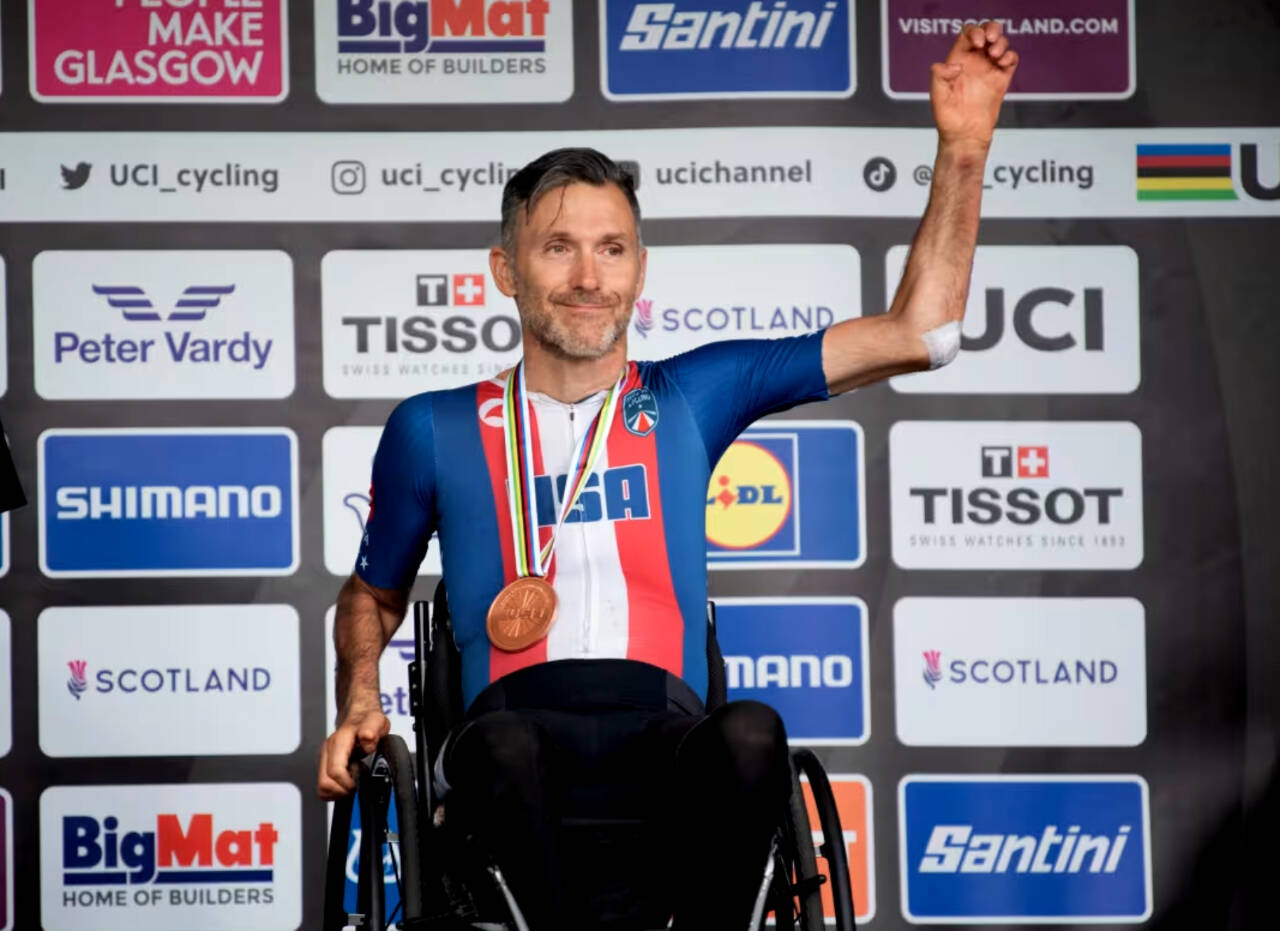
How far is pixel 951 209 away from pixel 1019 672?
1.79 meters

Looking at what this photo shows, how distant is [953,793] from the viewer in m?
3.70

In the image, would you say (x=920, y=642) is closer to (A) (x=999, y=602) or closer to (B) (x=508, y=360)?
(A) (x=999, y=602)

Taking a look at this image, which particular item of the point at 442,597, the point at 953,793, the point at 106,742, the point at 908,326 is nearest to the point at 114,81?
the point at 106,742

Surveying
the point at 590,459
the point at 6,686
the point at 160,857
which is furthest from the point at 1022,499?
the point at 6,686

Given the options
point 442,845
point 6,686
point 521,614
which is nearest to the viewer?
point 442,845

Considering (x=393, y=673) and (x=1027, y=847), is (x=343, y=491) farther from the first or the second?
(x=1027, y=847)

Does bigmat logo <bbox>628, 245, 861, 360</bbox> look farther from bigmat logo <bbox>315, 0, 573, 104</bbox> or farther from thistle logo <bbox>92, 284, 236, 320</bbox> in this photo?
thistle logo <bbox>92, 284, 236, 320</bbox>

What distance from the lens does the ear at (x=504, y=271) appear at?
2379 mm

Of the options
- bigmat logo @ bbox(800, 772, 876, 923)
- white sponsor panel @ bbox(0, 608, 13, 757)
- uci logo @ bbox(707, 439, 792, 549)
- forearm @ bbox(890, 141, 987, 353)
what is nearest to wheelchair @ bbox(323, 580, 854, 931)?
forearm @ bbox(890, 141, 987, 353)

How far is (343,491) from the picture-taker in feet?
12.1

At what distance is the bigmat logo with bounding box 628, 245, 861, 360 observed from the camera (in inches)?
146

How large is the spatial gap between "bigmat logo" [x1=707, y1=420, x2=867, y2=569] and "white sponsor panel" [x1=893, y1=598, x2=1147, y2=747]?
0.23 meters

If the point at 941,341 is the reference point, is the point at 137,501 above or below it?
below

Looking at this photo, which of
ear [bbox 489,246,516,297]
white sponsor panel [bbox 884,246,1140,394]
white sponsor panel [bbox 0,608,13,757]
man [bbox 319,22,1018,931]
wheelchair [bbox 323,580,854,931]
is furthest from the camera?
white sponsor panel [bbox 884,246,1140,394]
